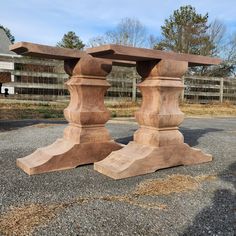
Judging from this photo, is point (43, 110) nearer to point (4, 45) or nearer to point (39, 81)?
point (39, 81)

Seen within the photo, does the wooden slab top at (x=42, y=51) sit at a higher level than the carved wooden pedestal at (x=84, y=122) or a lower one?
higher

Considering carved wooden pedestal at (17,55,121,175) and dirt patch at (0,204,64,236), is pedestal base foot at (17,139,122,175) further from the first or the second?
dirt patch at (0,204,64,236)

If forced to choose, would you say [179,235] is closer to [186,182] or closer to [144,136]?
[186,182]

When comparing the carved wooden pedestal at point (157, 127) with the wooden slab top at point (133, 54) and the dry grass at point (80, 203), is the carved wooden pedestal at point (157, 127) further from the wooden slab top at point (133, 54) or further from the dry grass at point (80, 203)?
the dry grass at point (80, 203)

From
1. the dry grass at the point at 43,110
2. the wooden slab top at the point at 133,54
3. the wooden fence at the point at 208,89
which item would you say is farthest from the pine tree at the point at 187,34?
the wooden slab top at the point at 133,54

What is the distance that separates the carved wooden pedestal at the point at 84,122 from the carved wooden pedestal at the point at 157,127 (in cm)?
27

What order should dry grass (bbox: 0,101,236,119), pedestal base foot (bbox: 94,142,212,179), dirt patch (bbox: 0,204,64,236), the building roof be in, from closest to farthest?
dirt patch (bbox: 0,204,64,236)
pedestal base foot (bbox: 94,142,212,179)
dry grass (bbox: 0,101,236,119)
the building roof

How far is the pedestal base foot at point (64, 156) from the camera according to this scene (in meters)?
2.91

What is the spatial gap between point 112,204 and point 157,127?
117 cm

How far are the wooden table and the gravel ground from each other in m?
0.12

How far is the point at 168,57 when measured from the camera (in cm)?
306

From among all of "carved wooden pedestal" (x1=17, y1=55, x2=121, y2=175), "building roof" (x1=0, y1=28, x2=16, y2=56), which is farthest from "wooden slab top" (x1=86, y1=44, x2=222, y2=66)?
"building roof" (x1=0, y1=28, x2=16, y2=56)

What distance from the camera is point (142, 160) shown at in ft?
9.42

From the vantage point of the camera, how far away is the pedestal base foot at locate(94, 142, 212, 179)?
2795mm
